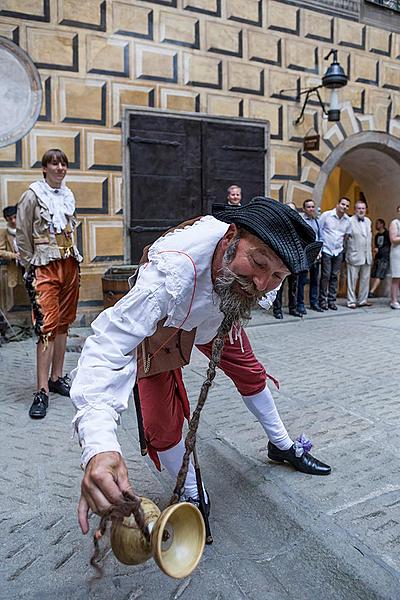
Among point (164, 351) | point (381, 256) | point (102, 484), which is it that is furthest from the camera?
point (381, 256)

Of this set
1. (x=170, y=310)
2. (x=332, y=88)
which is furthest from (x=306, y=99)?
(x=170, y=310)

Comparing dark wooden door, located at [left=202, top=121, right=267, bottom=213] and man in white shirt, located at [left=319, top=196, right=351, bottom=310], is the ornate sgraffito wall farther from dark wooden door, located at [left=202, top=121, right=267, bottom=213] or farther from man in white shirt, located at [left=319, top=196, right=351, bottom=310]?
man in white shirt, located at [left=319, top=196, right=351, bottom=310]

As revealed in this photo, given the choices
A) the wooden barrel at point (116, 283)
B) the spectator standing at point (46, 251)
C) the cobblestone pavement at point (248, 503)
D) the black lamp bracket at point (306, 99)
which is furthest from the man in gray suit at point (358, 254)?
the spectator standing at point (46, 251)

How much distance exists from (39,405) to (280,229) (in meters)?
2.37

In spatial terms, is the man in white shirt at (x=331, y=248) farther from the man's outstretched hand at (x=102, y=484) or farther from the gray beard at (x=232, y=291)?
the man's outstretched hand at (x=102, y=484)

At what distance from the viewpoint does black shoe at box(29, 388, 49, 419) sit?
11.1 feet

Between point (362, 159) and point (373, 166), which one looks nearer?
point (362, 159)

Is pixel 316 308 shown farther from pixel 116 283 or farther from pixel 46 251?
pixel 46 251

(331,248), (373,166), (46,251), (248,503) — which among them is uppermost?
(373,166)

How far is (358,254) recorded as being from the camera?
8.90 metres

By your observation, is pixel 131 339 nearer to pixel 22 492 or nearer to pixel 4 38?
pixel 22 492

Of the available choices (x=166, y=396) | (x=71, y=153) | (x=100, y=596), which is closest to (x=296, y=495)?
(x=166, y=396)

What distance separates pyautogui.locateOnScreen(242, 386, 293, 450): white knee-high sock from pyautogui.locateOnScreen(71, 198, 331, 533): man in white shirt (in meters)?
0.46

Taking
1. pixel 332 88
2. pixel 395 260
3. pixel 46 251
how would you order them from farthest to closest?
1. pixel 395 260
2. pixel 332 88
3. pixel 46 251
